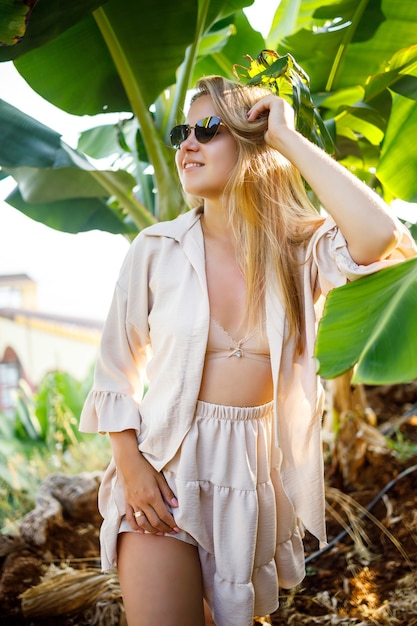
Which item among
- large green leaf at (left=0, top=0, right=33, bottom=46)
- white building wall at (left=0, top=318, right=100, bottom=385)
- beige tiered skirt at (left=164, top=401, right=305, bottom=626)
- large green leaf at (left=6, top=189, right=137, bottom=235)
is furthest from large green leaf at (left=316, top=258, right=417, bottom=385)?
white building wall at (left=0, top=318, right=100, bottom=385)

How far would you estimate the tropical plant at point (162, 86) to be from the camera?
7.77ft

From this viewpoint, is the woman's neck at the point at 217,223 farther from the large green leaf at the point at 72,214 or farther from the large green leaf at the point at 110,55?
the large green leaf at the point at 72,214

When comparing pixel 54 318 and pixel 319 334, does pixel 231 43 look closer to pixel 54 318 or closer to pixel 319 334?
pixel 319 334

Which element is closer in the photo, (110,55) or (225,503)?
(225,503)

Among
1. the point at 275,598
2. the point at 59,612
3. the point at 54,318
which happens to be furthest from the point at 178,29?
the point at 54,318

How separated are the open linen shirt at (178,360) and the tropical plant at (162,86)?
90 centimetres

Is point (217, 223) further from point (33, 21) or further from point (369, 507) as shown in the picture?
point (369, 507)

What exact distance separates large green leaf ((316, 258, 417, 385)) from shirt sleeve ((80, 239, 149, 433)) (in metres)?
0.66

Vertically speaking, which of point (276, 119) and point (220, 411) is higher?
point (276, 119)

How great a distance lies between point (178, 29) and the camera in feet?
7.80

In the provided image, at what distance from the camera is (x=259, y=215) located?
179 centimetres

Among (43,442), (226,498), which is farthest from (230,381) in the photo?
(43,442)

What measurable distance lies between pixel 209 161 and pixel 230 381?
0.61 m

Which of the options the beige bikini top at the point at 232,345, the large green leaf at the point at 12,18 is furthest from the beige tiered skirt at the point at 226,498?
the large green leaf at the point at 12,18
